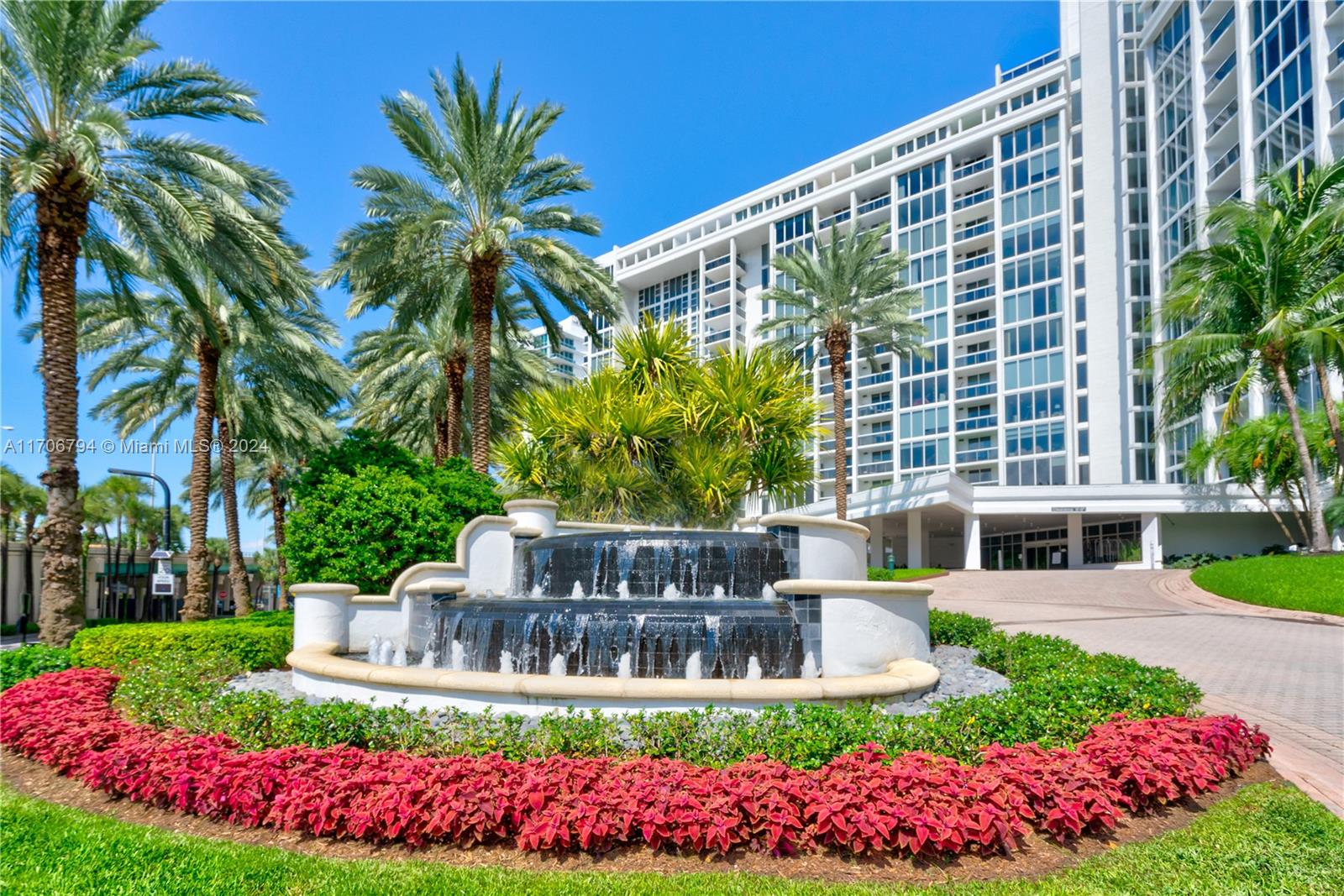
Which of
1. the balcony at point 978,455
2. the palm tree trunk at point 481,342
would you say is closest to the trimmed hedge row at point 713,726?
the palm tree trunk at point 481,342

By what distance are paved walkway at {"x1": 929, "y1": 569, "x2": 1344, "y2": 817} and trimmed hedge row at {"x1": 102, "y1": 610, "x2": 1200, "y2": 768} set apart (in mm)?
1225

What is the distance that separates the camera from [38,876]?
4402 millimetres

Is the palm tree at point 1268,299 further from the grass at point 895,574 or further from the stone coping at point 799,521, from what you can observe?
the stone coping at point 799,521

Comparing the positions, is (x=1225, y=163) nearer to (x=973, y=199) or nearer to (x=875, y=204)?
(x=973, y=199)

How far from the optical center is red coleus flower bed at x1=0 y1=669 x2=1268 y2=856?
4.65 m

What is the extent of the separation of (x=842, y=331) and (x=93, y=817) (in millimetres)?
28514

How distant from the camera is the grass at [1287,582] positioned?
17953 millimetres

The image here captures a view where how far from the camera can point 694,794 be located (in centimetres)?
493

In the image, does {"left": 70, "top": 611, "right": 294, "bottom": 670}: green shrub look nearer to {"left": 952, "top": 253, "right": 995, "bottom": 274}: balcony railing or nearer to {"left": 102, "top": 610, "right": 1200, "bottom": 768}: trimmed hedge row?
{"left": 102, "top": 610, "right": 1200, "bottom": 768}: trimmed hedge row

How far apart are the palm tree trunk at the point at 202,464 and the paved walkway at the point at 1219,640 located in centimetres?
2086

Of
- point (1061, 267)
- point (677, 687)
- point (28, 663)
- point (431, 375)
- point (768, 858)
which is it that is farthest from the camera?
point (1061, 267)

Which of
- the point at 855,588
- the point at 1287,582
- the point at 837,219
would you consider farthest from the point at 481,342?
the point at 837,219

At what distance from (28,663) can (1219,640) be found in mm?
19830

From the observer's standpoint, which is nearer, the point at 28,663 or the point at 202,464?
the point at 28,663
